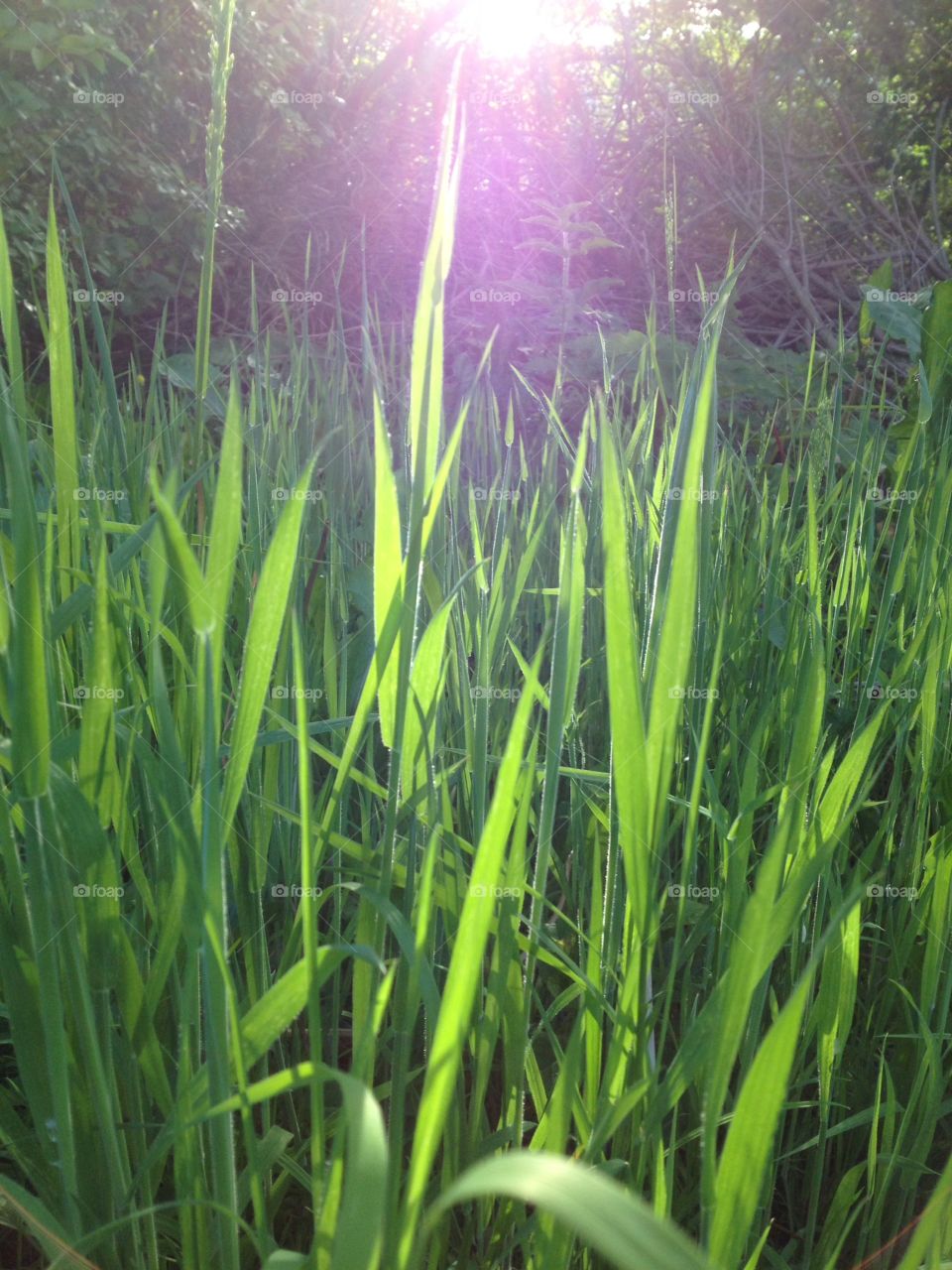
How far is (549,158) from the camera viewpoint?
4.41m

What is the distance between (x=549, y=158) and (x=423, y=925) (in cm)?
464

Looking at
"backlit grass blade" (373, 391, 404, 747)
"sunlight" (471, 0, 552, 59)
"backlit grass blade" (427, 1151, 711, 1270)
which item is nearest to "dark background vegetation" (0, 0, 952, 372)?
"sunlight" (471, 0, 552, 59)

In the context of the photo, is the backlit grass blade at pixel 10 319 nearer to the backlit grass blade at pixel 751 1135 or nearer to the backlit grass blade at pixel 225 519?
the backlit grass blade at pixel 225 519

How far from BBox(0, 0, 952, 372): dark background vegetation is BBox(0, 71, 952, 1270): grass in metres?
2.61

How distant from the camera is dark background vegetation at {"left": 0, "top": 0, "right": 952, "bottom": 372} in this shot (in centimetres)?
336

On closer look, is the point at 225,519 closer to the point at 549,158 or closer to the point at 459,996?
the point at 459,996

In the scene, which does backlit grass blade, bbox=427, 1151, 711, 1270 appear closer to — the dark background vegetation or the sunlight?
the dark background vegetation

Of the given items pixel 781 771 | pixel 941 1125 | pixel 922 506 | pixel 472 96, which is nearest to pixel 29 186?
pixel 472 96

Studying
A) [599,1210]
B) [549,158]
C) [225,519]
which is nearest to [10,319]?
[225,519]

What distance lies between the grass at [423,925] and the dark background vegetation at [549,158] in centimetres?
261

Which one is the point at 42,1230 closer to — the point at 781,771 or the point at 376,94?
the point at 781,771

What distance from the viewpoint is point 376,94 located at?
404 centimetres

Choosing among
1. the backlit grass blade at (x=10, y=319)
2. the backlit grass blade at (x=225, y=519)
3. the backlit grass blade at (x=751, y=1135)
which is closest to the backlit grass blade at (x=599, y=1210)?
the backlit grass blade at (x=751, y=1135)

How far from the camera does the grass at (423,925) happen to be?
36cm
